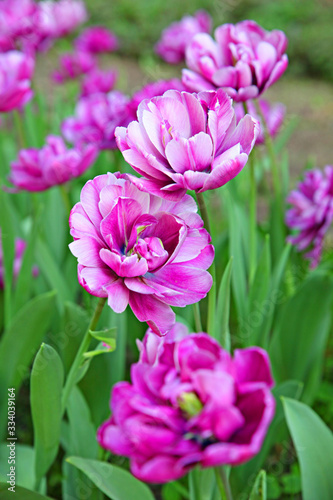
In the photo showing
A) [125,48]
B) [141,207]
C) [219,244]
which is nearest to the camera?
[141,207]

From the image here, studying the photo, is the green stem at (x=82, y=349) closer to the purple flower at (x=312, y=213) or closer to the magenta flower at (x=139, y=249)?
the magenta flower at (x=139, y=249)

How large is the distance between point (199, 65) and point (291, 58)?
4381 millimetres

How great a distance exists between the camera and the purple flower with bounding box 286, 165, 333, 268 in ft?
3.59

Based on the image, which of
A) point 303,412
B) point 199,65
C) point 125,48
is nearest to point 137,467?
point 303,412

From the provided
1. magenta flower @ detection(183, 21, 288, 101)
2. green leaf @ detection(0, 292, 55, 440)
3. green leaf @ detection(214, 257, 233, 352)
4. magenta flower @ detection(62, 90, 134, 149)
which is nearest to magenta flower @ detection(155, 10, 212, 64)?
magenta flower @ detection(62, 90, 134, 149)

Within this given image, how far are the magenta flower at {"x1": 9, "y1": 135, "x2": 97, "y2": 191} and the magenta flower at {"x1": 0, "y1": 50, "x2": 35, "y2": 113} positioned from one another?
183 mm

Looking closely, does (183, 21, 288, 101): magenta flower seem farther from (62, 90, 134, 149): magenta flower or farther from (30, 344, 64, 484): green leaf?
(30, 344, 64, 484): green leaf

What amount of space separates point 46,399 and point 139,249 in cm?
27

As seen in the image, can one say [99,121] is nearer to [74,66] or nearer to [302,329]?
[302,329]

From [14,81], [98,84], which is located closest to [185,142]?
[14,81]

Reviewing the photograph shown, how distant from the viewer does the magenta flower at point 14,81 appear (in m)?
1.16

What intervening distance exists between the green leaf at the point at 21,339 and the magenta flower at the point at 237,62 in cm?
42

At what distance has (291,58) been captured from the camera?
4.82 m

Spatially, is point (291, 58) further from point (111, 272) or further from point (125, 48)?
point (111, 272)
